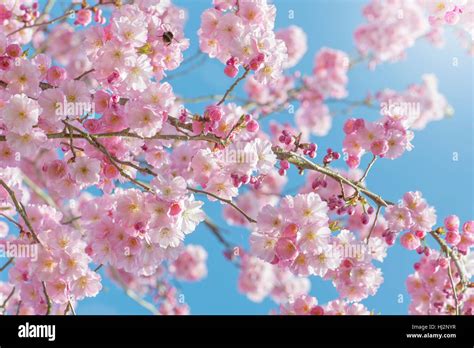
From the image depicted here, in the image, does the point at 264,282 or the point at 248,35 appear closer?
the point at 248,35

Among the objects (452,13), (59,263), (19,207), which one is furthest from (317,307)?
(452,13)

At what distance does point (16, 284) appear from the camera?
3.06 metres

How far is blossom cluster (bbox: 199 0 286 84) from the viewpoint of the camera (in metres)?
2.68

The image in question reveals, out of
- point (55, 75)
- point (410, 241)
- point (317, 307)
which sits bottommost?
point (317, 307)

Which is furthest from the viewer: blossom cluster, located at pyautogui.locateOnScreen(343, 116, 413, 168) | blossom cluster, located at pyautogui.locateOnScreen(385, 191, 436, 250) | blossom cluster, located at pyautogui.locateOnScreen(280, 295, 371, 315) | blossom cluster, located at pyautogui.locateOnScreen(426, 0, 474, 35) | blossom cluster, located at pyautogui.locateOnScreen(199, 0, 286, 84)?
blossom cluster, located at pyautogui.locateOnScreen(426, 0, 474, 35)

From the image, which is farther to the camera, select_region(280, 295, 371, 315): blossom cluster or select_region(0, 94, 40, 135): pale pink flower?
select_region(280, 295, 371, 315): blossom cluster

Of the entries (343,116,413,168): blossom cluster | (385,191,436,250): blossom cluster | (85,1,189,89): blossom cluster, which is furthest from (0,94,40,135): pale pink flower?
(385,191,436,250): blossom cluster

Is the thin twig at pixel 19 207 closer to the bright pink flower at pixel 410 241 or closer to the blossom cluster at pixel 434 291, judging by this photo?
the bright pink flower at pixel 410 241

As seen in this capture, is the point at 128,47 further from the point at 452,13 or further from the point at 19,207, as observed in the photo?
the point at 452,13

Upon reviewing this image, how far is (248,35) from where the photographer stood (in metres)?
2.68

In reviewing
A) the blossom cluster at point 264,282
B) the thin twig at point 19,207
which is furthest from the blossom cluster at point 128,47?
the blossom cluster at point 264,282

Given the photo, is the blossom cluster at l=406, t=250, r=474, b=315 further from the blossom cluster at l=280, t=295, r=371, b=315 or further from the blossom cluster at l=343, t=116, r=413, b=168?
the blossom cluster at l=343, t=116, r=413, b=168

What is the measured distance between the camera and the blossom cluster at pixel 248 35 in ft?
8.80
